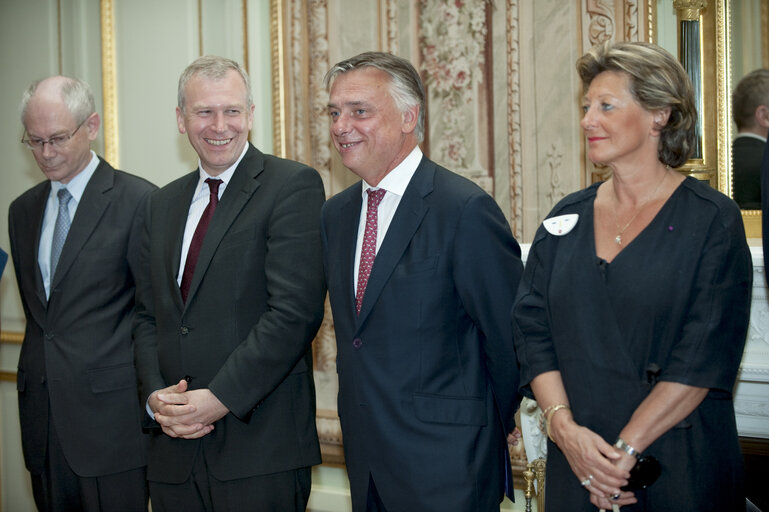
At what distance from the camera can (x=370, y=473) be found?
2150 millimetres

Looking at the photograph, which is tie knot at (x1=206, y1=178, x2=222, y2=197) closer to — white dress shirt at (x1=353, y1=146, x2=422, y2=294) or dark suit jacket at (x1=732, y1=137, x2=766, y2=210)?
white dress shirt at (x1=353, y1=146, x2=422, y2=294)

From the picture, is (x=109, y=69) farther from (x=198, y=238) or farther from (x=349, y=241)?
(x=349, y=241)

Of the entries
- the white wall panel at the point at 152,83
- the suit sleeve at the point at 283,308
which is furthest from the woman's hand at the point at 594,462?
the white wall panel at the point at 152,83

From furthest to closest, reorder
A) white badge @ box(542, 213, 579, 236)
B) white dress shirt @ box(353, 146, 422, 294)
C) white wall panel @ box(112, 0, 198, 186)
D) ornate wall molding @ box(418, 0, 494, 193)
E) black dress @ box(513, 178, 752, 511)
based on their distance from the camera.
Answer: white wall panel @ box(112, 0, 198, 186)
ornate wall molding @ box(418, 0, 494, 193)
white dress shirt @ box(353, 146, 422, 294)
white badge @ box(542, 213, 579, 236)
black dress @ box(513, 178, 752, 511)

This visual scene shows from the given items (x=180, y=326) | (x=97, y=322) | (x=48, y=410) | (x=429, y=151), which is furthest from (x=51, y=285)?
(x=429, y=151)

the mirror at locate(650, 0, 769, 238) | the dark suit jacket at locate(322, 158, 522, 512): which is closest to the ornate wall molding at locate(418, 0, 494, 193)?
the mirror at locate(650, 0, 769, 238)

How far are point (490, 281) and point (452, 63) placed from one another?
1687mm

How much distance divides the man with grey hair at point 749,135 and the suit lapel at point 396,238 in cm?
133

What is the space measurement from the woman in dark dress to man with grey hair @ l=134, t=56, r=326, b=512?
751 mm

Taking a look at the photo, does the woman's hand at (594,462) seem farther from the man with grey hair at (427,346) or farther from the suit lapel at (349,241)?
the suit lapel at (349,241)

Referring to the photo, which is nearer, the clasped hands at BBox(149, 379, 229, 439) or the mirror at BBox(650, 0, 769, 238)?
the clasped hands at BBox(149, 379, 229, 439)

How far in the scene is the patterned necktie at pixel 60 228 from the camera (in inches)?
117

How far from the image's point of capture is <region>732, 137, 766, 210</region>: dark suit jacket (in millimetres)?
2855

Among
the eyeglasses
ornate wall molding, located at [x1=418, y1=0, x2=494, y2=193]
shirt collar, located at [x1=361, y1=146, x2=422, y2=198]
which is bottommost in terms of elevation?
shirt collar, located at [x1=361, y1=146, x2=422, y2=198]
